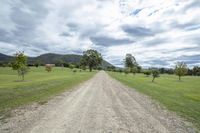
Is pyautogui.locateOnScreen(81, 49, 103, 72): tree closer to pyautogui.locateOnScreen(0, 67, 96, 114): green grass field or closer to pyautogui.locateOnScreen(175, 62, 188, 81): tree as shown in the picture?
pyautogui.locateOnScreen(175, 62, 188, 81): tree

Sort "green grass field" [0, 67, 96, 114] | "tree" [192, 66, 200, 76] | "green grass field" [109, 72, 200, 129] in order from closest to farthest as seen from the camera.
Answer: "green grass field" [109, 72, 200, 129]
"green grass field" [0, 67, 96, 114]
"tree" [192, 66, 200, 76]

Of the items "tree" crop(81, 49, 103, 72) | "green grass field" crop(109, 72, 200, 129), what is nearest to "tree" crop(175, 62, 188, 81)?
"green grass field" crop(109, 72, 200, 129)

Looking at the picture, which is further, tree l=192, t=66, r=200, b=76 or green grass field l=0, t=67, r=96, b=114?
tree l=192, t=66, r=200, b=76

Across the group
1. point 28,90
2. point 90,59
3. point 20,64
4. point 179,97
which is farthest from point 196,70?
point 28,90

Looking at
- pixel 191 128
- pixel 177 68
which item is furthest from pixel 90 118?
pixel 177 68

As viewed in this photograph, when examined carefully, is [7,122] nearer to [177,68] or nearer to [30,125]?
[30,125]

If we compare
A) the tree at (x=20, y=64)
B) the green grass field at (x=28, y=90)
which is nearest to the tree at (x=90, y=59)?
the tree at (x=20, y=64)

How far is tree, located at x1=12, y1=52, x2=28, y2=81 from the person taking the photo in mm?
45875

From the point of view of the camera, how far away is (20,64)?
1831 inches

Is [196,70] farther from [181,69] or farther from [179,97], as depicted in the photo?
[179,97]

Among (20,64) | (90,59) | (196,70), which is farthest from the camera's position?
(196,70)

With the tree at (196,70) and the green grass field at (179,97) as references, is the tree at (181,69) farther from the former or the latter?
the tree at (196,70)

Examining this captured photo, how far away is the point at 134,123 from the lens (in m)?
8.38

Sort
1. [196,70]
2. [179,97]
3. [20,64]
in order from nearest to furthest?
[179,97] < [20,64] < [196,70]
